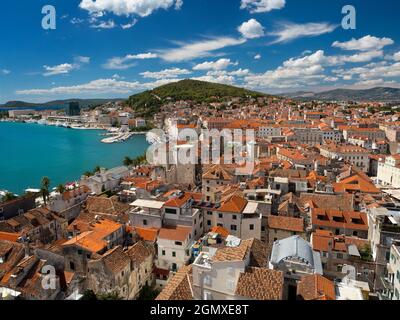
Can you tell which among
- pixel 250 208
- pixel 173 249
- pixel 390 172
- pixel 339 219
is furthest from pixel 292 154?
pixel 173 249

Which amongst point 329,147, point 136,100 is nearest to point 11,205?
point 329,147

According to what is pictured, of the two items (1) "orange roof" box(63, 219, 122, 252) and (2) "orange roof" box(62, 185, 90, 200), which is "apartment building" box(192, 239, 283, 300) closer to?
(1) "orange roof" box(63, 219, 122, 252)

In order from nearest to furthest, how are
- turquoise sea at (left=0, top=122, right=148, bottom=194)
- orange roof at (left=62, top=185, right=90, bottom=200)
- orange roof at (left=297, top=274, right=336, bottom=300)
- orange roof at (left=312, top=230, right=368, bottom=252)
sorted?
orange roof at (left=297, top=274, right=336, bottom=300) < orange roof at (left=312, top=230, right=368, bottom=252) < orange roof at (left=62, top=185, right=90, bottom=200) < turquoise sea at (left=0, top=122, right=148, bottom=194)

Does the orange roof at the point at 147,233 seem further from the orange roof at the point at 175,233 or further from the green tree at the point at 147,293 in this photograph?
the green tree at the point at 147,293

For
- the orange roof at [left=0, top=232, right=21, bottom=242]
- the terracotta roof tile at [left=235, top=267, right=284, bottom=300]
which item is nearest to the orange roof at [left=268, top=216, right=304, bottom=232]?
the terracotta roof tile at [left=235, top=267, right=284, bottom=300]

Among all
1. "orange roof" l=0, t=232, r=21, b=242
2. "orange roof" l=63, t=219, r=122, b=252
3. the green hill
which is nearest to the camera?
"orange roof" l=63, t=219, r=122, b=252

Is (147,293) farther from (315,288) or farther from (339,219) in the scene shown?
(339,219)

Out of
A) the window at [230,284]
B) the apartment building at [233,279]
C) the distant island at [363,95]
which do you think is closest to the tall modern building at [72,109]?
the distant island at [363,95]
